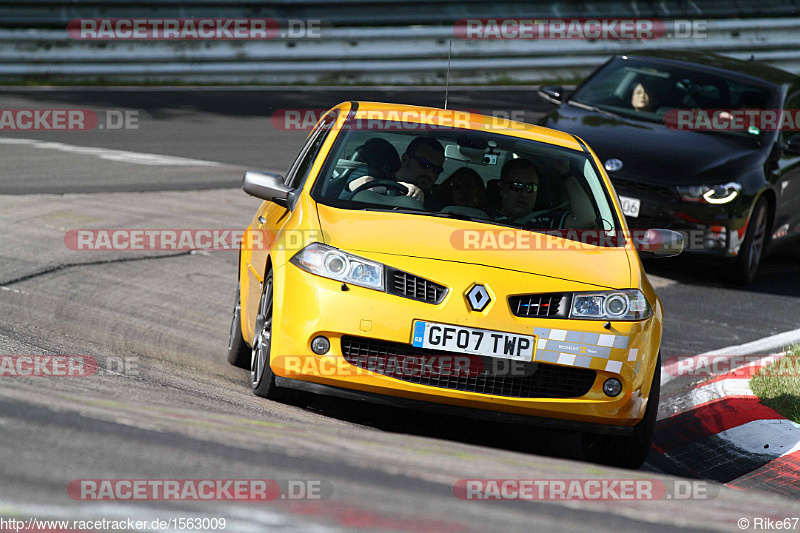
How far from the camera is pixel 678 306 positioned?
8742 mm

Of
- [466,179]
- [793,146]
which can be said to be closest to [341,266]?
[466,179]

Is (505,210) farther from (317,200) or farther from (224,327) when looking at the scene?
(224,327)

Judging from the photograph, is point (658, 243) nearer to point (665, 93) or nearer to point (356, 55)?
point (665, 93)

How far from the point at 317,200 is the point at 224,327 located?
1.95 m

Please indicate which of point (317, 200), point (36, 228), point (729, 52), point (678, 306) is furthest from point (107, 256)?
point (729, 52)

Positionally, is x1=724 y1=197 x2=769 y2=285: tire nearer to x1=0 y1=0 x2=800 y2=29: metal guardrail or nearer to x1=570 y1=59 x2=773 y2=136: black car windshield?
x1=570 y1=59 x2=773 y2=136: black car windshield

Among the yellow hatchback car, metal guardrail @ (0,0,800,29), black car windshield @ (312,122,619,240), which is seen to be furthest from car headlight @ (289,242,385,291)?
metal guardrail @ (0,0,800,29)

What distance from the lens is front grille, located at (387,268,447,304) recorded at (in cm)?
471

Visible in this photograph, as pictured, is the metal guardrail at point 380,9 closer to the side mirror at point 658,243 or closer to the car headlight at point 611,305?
the side mirror at point 658,243

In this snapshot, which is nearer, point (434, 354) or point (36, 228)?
point (434, 354)

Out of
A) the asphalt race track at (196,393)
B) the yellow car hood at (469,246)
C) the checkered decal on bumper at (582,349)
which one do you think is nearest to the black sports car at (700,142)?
the asphalt race track at (196,393)

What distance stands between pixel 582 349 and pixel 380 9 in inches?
584

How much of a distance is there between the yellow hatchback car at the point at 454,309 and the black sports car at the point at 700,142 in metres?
3.76

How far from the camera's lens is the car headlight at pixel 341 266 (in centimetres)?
477
